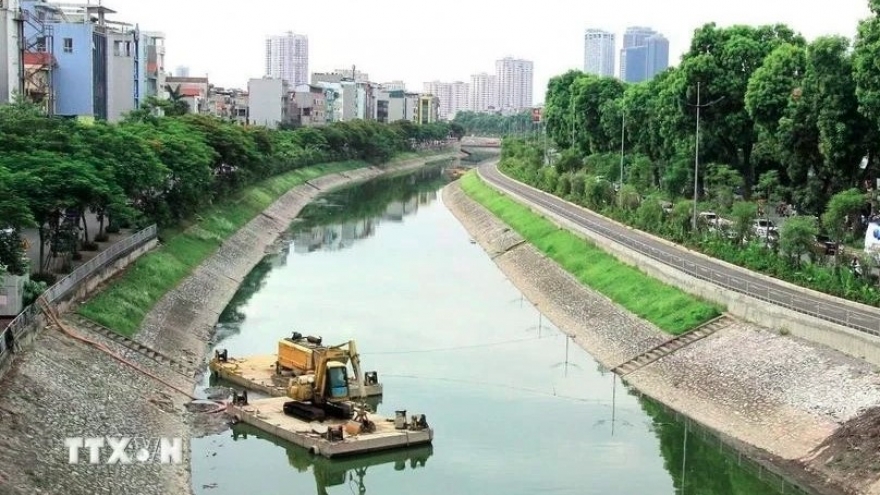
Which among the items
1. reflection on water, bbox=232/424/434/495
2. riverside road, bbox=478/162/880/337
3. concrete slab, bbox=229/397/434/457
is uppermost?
riverside road, bbox=478/162/880/337

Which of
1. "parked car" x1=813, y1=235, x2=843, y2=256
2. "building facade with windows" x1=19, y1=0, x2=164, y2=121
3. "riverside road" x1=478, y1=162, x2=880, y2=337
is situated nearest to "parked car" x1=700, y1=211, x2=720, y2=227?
"riverside road" x1=478, y1=162, x2=880, y2=337

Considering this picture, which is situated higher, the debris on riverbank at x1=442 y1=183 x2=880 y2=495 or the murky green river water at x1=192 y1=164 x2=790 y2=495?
the debris on riverbank at x1=442 y1=183 x2=880 y2=495

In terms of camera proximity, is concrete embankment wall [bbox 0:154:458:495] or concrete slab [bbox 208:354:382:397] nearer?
concrete embankment wall [bbox 0:154:458:495]

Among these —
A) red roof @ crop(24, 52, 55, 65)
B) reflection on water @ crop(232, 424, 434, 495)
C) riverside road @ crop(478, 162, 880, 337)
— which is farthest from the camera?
red roof @ crop(24, 52, 55, 65)

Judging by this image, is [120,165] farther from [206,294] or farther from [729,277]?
[729,277]

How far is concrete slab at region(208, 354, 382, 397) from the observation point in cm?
3341

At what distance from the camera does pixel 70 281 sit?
117 ft

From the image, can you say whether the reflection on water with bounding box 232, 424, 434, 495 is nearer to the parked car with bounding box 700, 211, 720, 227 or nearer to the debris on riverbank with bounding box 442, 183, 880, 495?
the debris on riverbank with bounding box 442, 183, 880, 495

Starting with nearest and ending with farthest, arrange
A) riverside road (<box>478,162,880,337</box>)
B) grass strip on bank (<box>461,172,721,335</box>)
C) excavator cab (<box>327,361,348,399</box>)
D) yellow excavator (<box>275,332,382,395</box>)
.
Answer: excavator cab (<box>327,361,348,399</box>), yellow excavator (<box>275,332,382,395</box>), riverside road (<box>478,162,880,337</box>), grass strip on bank (<box>461,172,721,335</box>)

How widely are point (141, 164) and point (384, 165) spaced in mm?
99172

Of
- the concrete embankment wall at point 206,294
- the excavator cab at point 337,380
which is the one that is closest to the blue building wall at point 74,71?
the concrete embankment wall at point 206,294

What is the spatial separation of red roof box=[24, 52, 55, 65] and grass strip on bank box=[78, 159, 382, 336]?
1695cm

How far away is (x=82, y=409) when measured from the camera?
27141 mm

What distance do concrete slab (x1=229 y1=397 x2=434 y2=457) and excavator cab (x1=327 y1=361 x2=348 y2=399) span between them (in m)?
0.74
